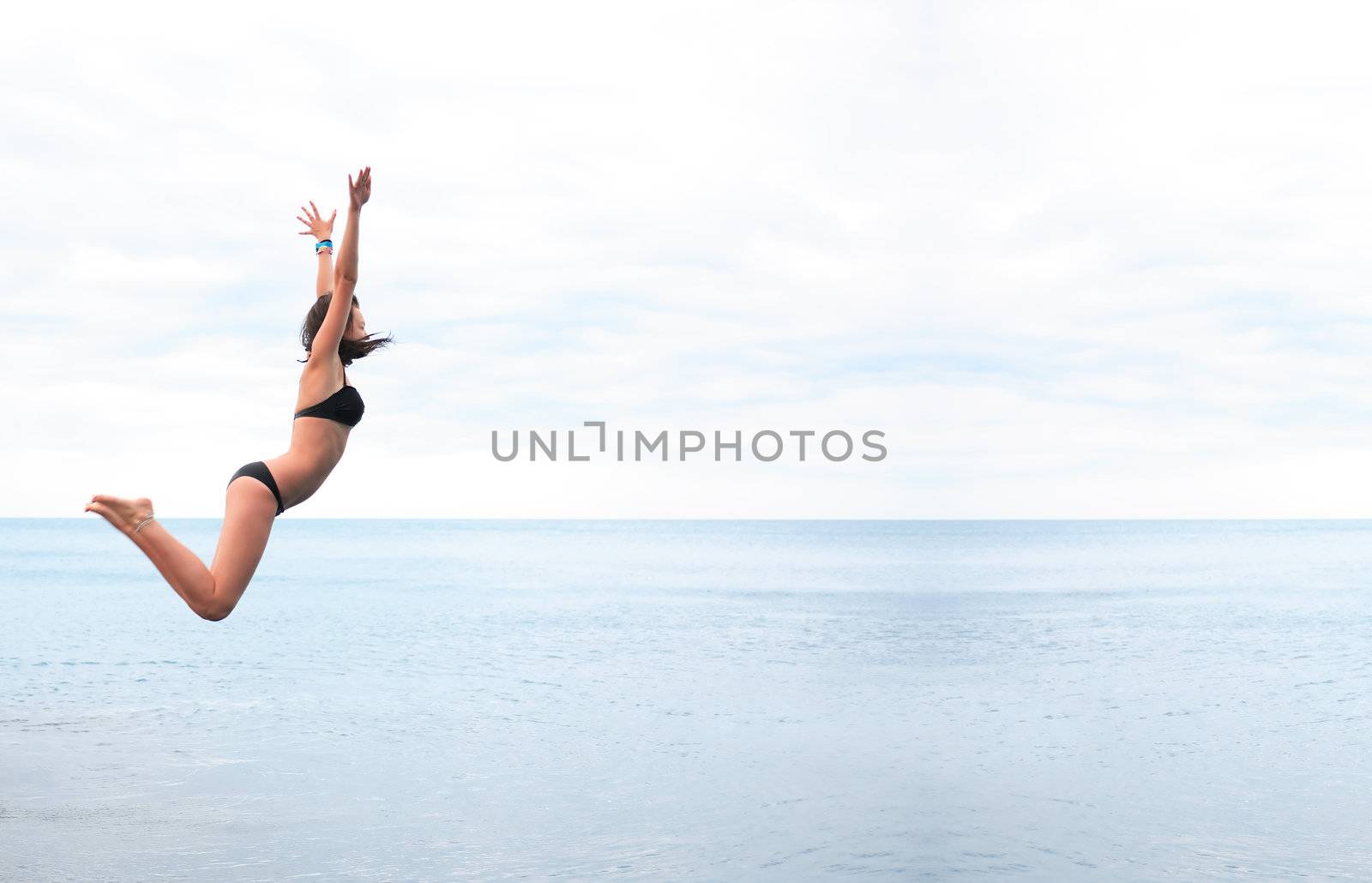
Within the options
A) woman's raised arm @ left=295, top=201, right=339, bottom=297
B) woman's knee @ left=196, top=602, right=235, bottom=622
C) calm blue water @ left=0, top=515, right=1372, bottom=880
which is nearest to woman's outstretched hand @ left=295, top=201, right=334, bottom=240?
woman's raised arm @ left=295, top=201, right=339, bottom=297

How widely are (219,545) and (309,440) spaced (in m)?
0.66

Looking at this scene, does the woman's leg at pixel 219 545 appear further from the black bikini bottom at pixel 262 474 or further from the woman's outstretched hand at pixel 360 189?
the woman's outstretched hand at pixel 360 189

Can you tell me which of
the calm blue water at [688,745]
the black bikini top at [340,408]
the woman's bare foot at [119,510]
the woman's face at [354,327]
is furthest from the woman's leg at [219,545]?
the calm blue water at [688,745]

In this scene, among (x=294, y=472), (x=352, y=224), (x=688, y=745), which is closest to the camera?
(x=352, y=224)

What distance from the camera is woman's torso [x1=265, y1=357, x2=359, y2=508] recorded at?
18.8ft

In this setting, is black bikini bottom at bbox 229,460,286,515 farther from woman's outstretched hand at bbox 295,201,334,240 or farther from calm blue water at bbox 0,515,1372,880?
calm blue water at bbox 0,515,1372,880

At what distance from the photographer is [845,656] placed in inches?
1150

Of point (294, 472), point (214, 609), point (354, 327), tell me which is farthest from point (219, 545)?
point (354, 327)

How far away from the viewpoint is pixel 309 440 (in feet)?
19.0

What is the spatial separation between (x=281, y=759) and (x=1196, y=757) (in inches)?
528

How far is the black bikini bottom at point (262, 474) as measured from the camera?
572 cm

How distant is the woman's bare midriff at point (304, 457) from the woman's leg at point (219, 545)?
10 centimetres

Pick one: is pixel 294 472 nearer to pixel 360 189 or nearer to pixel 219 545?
pixel 219 545

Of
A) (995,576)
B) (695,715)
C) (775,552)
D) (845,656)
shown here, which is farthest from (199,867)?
(775,552)
